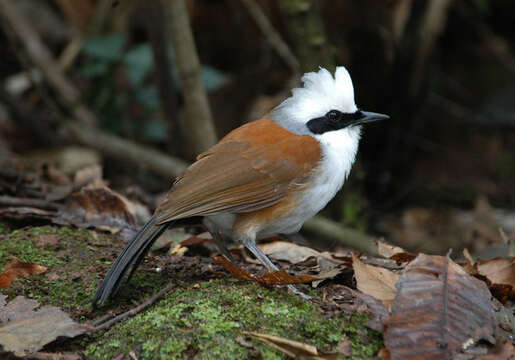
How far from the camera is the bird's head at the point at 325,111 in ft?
11.9

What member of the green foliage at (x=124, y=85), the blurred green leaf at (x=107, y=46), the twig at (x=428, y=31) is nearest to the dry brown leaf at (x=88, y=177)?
the green foliage at (x=124, y=85)

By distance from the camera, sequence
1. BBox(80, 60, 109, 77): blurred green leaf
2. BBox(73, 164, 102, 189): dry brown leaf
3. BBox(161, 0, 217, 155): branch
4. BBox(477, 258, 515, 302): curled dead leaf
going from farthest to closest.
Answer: BBox(80, 60, 109, 77): blurred green leaf < BBox(161, 0, 217, 155): branch < BBox(73, 164, 102, 189): dry brown leaf < BBox(477, 258, 515, 302): curled dead leaf

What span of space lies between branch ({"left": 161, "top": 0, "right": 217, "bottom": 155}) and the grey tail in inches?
89.0

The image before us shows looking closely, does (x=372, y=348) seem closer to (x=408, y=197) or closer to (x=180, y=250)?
(x=180, y=250)

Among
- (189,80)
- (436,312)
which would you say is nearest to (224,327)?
(436,312)

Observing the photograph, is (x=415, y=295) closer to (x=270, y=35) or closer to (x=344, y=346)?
(x=344, y=346)

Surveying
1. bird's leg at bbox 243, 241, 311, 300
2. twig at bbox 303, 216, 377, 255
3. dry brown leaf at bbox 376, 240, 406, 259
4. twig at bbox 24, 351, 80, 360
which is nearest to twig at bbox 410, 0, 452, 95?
twig at bbox 303, 216, 377, 255

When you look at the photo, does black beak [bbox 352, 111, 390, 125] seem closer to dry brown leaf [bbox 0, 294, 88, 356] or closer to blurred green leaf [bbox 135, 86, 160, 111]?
dry brown leaf [bbox 0, 294, 88, 356]

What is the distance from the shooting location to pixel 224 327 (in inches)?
103

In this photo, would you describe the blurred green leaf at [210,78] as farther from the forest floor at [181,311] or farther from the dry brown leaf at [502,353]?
the dry brown leaf at [502,353]

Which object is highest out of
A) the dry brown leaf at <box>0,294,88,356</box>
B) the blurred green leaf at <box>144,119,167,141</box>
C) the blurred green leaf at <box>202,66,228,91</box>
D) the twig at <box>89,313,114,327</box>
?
the blurred green leaf at <box>202,66,228,91</box>

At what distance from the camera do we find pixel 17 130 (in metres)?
7.55

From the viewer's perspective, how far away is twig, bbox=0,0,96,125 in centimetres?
645

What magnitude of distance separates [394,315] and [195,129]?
133 inches
